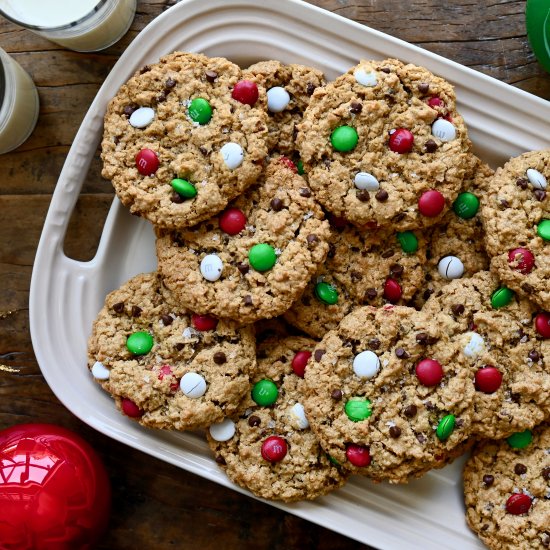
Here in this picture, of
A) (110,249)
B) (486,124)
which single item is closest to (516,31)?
(486,124)

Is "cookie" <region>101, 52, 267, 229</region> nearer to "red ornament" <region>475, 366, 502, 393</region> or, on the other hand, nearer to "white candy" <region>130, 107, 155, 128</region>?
"white candy" <region>130, 107, 155, 128</region>

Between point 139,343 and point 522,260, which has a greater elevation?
point 522,260

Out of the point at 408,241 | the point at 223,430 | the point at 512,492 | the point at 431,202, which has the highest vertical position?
the point at 431,202

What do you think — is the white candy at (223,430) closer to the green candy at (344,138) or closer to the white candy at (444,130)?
the green candy at (344,138)

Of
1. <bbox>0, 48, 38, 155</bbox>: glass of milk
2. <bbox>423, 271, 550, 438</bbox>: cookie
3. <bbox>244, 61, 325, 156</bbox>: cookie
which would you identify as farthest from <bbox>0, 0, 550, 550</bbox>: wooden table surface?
<bbox>423, 271, 550, 438</bbox>: cookie

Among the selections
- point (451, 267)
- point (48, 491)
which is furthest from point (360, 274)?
point (48, 491)

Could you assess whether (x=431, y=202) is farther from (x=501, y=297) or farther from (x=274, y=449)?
(x=274, y=449)
